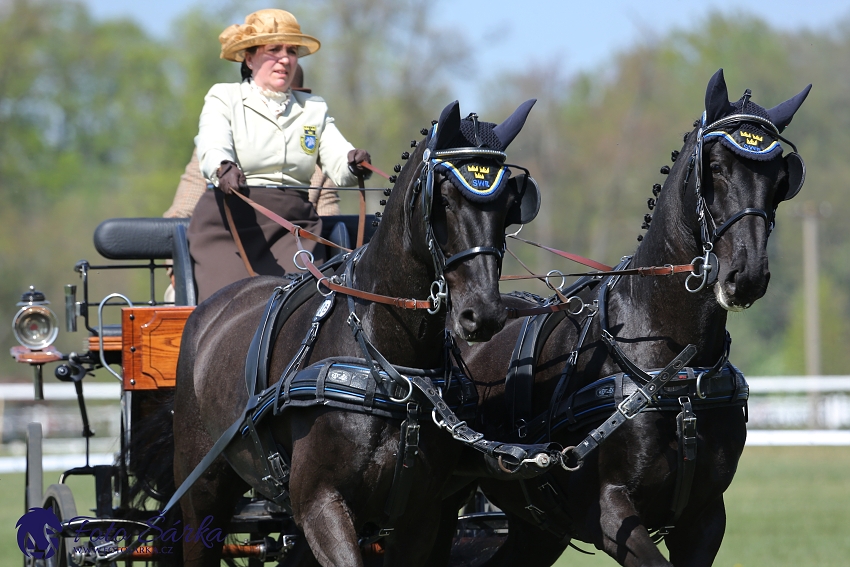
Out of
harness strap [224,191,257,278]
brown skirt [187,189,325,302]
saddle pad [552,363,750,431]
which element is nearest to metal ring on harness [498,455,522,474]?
saddle pad [552,363,750,431]

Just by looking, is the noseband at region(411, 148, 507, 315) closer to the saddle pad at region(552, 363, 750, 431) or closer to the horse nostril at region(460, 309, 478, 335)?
the horse nostril at region(460, 309, 478, 335)

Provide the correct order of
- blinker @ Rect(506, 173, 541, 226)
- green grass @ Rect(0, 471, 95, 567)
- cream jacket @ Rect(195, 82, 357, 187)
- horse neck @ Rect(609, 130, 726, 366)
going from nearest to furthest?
blinker @ Rect(506, 173, 541, 226) < horse neck @ Rect(609, 130, 726, 366) < cream jacket @ Rect(195, 82, 357, 187) < green grass @ Rect(0, 471, 95, 567)

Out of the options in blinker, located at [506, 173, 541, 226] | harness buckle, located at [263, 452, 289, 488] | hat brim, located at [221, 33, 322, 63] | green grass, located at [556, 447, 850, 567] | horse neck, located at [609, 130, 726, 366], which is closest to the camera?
blinker, located at [506, 173, 541, 226]

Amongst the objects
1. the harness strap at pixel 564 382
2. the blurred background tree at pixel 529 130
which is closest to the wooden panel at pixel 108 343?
the harness strap at pixel 564 382

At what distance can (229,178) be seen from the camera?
484 cm

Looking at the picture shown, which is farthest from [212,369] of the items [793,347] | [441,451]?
[793,347]

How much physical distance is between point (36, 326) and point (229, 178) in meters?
1.97

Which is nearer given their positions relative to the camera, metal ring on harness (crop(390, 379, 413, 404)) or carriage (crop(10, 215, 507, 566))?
metal ring on harness (crop(390, 379, 413, 404))

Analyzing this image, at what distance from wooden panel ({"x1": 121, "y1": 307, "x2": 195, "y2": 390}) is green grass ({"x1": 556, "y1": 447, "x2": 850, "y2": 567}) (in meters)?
3.93

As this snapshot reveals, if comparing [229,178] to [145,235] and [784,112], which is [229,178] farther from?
[784,112]

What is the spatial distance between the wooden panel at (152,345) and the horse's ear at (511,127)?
7.30 feet

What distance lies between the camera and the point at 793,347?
28.1m

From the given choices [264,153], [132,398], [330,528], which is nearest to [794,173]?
[330,528]

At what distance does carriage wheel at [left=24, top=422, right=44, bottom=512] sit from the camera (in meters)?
5.89
